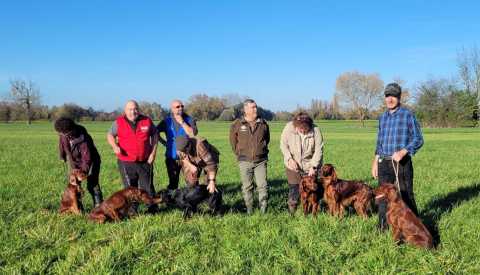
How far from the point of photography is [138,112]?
718 centimetres

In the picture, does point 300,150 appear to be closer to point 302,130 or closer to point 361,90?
point 302,130

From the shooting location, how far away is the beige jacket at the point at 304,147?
7039 millimetres

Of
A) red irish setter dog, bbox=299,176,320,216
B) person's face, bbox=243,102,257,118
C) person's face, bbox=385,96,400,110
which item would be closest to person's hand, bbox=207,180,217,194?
person's face, bbox=243,102,257,118

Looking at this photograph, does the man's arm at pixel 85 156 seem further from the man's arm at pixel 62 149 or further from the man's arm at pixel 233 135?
the man's arm at pixel 233 135

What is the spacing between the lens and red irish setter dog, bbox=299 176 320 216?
668cm

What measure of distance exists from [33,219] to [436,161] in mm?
15548

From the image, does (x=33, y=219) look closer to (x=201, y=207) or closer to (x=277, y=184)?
(x=201, y=207)

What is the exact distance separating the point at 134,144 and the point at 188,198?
1450 millimetres

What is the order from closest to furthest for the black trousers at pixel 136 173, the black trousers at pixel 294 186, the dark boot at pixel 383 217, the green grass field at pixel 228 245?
the green grass field at pixel 228 245, the dark boot at pixel 383 217, the black trousers at pixel 294 186, the black trousers at pixel 136 173

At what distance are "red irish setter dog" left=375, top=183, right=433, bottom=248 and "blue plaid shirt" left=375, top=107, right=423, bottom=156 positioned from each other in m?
0.74

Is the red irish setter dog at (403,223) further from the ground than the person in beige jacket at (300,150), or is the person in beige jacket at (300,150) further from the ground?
the person in beige jacket at (300,150)

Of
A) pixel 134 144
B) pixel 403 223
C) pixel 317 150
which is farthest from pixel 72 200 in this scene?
pixel 403 223

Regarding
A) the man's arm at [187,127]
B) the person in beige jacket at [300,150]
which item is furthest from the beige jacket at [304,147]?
the man's arm at [187,127]

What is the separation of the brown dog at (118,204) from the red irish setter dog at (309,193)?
243 cm
